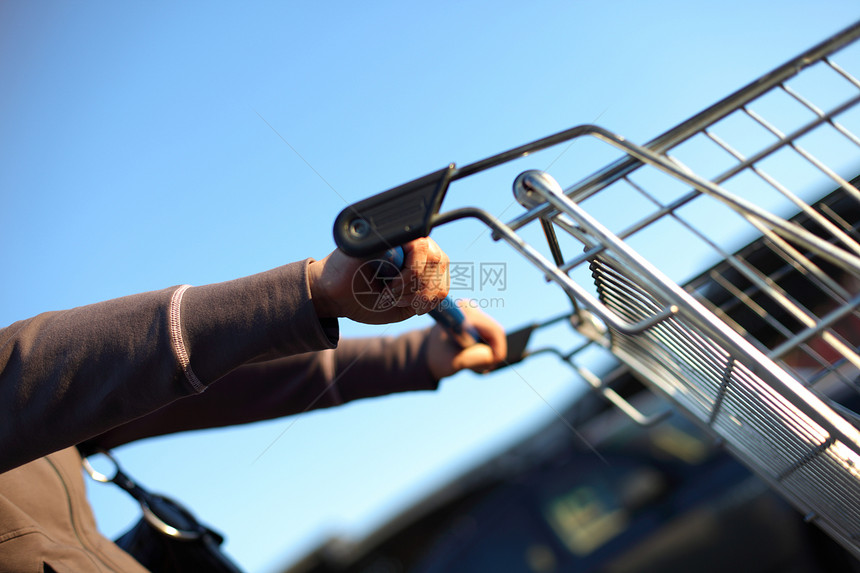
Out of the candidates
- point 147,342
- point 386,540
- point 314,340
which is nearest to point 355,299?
point 314,340

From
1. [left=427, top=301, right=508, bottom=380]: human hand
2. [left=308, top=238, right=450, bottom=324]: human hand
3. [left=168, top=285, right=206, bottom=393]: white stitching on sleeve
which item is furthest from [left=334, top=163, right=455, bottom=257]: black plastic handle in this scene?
[left=427, top=301, right=508, bottom=380]: human hand

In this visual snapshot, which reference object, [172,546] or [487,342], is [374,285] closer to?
[487,342]

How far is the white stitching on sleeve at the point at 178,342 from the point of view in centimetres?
94

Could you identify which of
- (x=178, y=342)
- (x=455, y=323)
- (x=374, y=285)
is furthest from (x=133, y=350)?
(x=455, y=323)

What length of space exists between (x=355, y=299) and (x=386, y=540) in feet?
14.0

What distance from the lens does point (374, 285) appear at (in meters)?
0.97

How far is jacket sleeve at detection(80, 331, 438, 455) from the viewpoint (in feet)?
5.65

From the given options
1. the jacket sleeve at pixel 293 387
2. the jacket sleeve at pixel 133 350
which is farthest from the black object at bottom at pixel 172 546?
the jacket sleeve at pixel 133 350

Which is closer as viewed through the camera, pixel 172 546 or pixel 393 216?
pixel 393 216

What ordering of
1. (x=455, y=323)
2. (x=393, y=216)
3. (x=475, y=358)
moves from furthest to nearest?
1. (x=475, y=358)
2. (x=455, y=323)
3. (x=393, y=216)

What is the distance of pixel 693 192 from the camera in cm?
91

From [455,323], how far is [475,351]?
19 centimetres

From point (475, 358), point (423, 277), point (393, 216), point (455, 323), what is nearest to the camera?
point (393, 216)

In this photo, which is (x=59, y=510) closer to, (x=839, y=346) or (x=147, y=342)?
(x=147, y=342)
